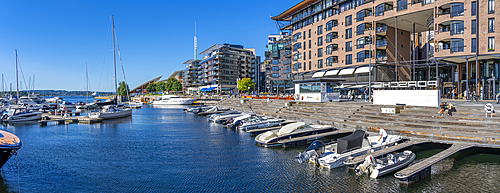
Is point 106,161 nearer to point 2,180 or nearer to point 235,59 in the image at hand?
point 2,180

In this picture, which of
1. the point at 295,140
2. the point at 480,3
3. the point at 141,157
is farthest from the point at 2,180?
the point at 480,3

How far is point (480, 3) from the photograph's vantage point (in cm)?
3494

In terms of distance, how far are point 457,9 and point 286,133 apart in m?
34.0

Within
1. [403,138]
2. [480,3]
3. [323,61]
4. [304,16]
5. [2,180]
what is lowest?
[2,180]

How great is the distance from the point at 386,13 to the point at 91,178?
50.9 meters

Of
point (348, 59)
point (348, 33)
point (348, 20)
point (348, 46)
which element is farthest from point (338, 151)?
point (348, 20)

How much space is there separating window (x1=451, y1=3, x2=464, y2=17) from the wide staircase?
68.6 ft

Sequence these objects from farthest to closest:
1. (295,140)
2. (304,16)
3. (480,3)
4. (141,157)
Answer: (304,16) → (480,3) → (295,140) → (141,157)

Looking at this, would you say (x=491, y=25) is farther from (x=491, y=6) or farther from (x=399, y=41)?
(x=399, y=41)

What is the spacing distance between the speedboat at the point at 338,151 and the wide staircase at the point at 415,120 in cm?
469

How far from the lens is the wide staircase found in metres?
19.0

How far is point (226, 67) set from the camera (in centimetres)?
12938

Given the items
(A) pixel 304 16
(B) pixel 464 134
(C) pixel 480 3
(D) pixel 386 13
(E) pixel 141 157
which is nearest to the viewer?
(B) pixel 464 134

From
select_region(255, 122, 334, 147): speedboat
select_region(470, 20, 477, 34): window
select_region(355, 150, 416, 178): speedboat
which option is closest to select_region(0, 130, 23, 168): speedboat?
select_region(255, 122, 334, 147): speedboat
